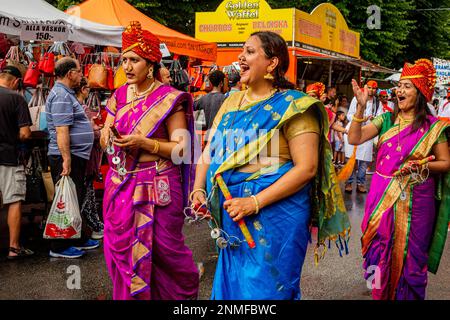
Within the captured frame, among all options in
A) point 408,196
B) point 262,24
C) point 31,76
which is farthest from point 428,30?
point 408,196

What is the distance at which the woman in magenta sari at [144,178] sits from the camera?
3543 millimetres

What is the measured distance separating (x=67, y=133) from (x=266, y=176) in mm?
3181

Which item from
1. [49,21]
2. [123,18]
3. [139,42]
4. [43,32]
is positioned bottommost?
[139,42]

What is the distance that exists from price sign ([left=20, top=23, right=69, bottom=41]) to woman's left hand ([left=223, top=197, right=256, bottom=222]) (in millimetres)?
4965

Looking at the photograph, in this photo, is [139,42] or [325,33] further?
[325,33]

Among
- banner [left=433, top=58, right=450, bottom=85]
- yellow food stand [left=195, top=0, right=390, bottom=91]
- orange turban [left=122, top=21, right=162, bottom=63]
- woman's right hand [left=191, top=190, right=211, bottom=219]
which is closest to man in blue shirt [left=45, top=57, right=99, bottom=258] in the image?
orange turban [left=122, top=21, right=162, bottom=63]

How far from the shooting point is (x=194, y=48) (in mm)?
10102

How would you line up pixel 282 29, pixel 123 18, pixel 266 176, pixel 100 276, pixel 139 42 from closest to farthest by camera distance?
1. pixel 266 176
2. pixel 139 42
3. pixel 100 276
4. pixel 123 18
5. pixel 282 29

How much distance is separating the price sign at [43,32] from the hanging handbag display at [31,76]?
1.09 feet

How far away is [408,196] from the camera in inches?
161

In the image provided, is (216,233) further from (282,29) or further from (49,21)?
(282,29)

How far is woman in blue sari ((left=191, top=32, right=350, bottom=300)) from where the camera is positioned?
2732 mm
